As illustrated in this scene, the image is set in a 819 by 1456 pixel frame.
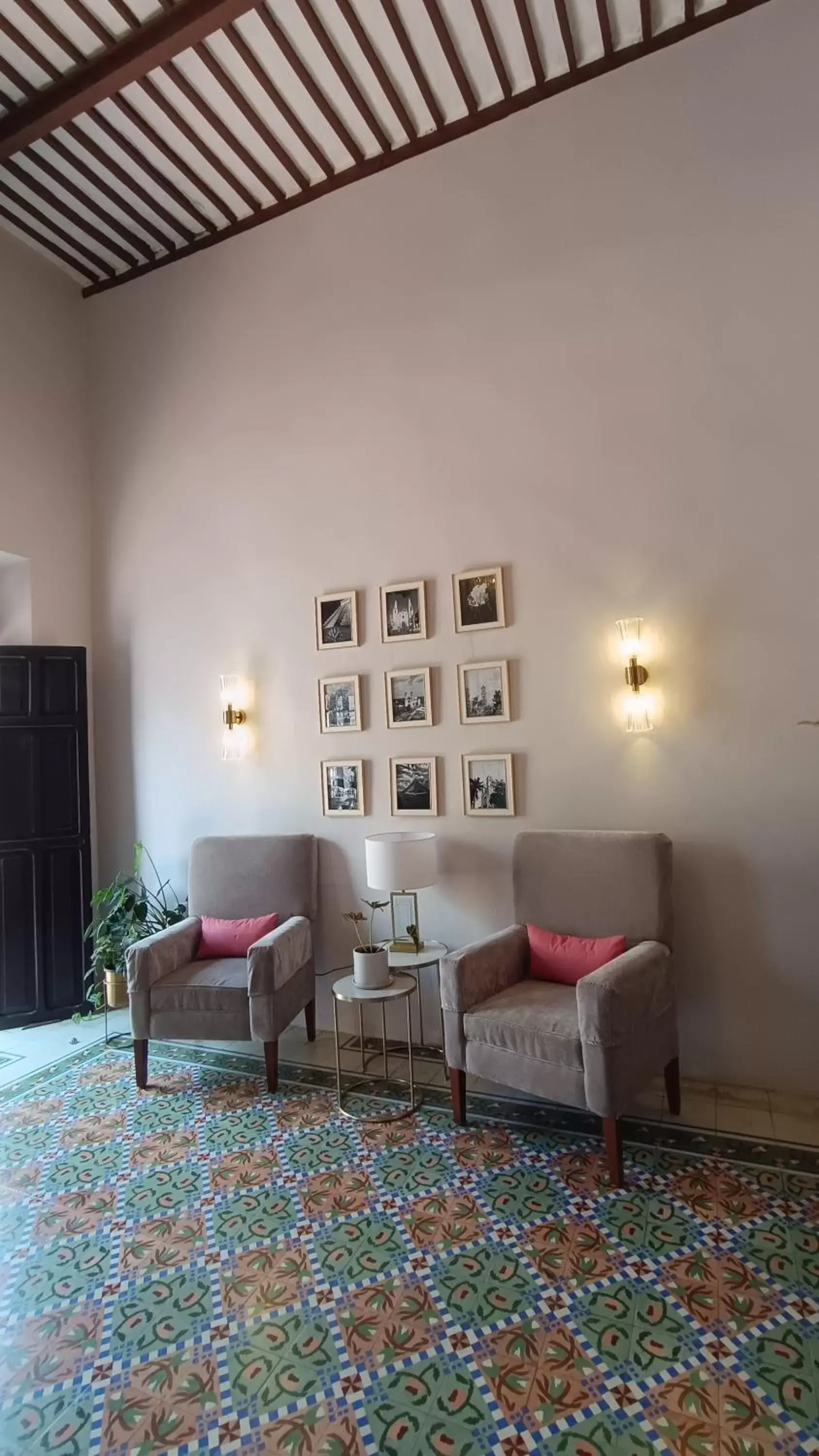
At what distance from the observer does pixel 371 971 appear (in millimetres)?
3332

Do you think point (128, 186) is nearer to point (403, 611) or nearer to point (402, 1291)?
point (403, 611)

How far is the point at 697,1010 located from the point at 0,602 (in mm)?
4773

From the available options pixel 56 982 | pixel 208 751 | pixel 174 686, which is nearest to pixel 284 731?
pixel 208 751

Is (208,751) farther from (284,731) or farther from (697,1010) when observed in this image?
(697,1010)

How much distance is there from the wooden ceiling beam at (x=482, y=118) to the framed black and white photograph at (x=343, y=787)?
329 cm

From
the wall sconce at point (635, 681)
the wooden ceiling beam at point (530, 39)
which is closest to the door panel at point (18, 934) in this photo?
the wall sconce at point (635, 681)

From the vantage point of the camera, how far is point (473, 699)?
12.8 ft

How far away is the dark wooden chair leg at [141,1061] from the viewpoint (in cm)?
358

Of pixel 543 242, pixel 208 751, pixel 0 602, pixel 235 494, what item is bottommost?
pixel 208 751

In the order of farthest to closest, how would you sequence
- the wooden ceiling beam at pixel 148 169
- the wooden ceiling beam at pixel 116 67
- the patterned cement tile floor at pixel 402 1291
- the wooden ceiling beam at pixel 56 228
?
the wooden ceiling beam at pixel 56 228 < the wooden ceiling beam at pixel 148 169 < the wooden ceiling beam at pixel 116 67 < the patterned cement tile floor at pixel 402 1291

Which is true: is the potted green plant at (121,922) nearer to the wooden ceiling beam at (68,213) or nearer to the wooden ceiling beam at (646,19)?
the wooden ceiling beam at (68,213)

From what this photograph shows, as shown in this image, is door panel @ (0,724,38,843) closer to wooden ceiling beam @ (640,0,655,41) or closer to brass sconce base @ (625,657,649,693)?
brass sconce base @ (625,657,649,693)

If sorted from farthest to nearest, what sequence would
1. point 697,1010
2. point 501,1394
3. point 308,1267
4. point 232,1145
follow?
point 697,1010 → point 232,1145 → point 308,1267 → point 501,1394

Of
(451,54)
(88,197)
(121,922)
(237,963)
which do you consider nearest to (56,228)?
(88,197)
